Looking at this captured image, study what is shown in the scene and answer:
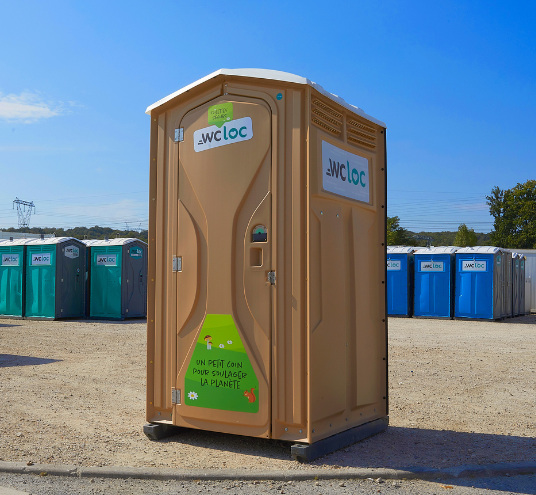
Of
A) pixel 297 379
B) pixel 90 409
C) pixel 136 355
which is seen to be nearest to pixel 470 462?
pixel 297 379

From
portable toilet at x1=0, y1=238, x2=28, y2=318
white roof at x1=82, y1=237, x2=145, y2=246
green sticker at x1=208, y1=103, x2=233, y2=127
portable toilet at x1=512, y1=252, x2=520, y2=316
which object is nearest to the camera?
green sticker at x1=208, y1=103, x2=233, y2=127

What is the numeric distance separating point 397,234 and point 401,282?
35635mm

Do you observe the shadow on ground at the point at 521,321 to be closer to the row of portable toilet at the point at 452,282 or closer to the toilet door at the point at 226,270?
the row of portable toilet at the point at 452,282

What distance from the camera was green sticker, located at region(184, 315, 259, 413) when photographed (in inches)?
161

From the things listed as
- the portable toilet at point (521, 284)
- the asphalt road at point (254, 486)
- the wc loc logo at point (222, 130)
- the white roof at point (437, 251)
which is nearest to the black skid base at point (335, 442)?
the asphalt road at point (254, 486)

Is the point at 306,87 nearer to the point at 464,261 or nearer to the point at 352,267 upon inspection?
the point at 352,267

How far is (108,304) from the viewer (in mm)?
16328

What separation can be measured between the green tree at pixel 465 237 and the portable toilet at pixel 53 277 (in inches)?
1868

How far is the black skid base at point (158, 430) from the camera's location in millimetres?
4438

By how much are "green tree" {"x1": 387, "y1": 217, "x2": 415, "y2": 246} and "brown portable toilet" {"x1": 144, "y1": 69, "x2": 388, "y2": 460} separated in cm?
4801

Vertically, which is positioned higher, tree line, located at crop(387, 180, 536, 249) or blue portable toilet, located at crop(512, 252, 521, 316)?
tree line, located at crop(387, 180, 536, 249)

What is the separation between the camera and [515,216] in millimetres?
52500

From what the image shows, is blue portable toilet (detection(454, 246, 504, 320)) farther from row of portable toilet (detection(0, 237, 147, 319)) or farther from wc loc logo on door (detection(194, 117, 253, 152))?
wc loc logo on door (detection(194, 117, 253, 152))

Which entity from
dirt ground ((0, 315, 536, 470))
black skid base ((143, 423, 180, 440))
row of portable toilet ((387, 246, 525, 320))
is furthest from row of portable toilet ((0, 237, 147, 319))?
black skid base ((143, 423, 180, 440))
